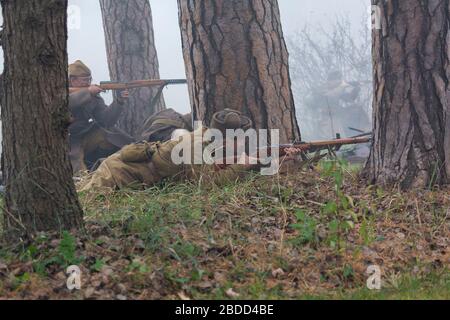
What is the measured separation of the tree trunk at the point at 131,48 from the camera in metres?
13.3

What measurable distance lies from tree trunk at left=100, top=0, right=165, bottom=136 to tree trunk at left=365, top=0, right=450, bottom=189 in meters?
6.31

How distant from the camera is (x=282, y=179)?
7996mm

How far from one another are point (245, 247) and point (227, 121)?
2.49 metres

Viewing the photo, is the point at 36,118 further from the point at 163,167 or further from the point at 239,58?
the point at 239,58

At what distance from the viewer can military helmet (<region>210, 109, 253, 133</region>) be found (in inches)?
327

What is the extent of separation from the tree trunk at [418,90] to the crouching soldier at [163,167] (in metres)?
1.47

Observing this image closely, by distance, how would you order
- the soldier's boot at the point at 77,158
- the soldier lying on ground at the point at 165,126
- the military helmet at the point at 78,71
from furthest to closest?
the military helmet at the point at 78,71 < the soldier's boot at the point at 77,158 < the soldier lying on ground at the point at 165,126

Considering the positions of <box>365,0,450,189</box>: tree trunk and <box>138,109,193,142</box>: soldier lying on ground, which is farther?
<box>138,109,193,142</box>: soldier lying on ground

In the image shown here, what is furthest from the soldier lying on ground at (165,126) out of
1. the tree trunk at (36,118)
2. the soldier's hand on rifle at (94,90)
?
the tree trunk at (36,118)

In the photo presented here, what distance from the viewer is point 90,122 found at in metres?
11.9

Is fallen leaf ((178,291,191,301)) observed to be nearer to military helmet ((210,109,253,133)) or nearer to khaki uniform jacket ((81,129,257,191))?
khaki uniform jacket ((81,129,257,191))

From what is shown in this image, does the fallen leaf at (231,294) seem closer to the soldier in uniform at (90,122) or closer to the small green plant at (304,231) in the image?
the small green plant at (304,231)

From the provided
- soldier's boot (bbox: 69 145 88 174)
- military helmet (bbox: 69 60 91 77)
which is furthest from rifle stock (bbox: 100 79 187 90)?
soldier's boot (bbox: 69 145 88 174)
